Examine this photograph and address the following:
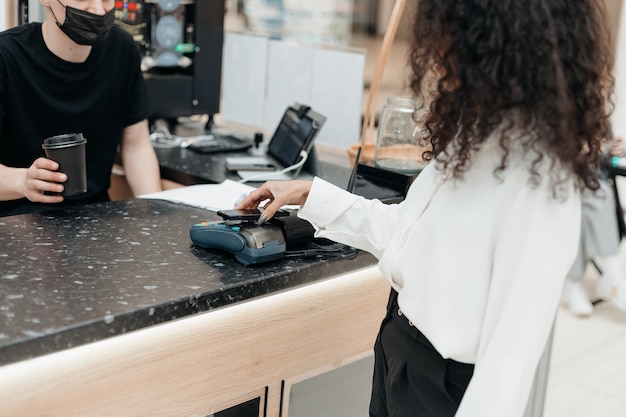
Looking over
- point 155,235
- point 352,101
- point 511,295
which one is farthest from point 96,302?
point 352,101

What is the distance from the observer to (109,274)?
4.99ft

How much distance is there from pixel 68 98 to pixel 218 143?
2.34 feet

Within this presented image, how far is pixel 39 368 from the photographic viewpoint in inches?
49.9

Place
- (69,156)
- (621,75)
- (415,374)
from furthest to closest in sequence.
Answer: (621,75) → (69,156) → (415,374)

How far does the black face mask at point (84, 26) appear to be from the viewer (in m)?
2.12

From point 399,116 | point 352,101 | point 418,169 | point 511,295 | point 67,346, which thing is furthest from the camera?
point 352,101

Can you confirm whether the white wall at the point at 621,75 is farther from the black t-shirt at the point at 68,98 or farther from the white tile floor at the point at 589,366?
the black t-shirt at the point at 68,98

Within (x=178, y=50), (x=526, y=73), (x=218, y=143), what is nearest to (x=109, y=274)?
(x=526, y=73)

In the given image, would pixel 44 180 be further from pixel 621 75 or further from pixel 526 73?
pixel 621 75

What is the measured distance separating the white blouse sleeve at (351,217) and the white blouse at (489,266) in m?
0.20

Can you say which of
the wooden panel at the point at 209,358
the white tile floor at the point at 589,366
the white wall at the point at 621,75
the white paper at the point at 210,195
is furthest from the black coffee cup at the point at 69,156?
the white wall at the point at 621,75

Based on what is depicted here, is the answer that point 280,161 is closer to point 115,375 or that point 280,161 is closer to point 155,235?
point 155,235

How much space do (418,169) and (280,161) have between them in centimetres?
60

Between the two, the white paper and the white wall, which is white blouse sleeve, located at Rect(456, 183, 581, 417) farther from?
the white wall
